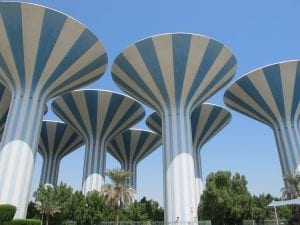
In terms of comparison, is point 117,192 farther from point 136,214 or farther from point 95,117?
point 95,117

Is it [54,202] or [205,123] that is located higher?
[205,123]

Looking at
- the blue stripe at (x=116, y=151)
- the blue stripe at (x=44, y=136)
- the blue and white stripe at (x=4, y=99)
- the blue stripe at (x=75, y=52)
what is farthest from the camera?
the blue stripe at (x=116, y=151)

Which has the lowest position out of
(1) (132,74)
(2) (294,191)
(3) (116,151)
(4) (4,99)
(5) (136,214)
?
(5) (136,214)

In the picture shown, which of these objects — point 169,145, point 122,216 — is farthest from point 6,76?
point 122,216

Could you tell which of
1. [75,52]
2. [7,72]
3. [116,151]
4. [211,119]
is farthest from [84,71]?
[116,151]

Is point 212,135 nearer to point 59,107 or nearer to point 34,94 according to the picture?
point 59,107

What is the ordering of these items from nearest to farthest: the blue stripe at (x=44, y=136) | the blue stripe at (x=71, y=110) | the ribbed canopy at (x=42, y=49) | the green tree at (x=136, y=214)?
the ribbed canopy at (x=42, y=49) → the blue stripe at (x=71, y=110) → the green tree at (x=136, y=214) → the blue stripe at (x=44, y=136)

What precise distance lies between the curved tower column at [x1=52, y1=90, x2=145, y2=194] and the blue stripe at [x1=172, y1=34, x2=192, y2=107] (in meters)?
7.63

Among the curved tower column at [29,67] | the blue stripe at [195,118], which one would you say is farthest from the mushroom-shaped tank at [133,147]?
the curved tower column at [29,67]

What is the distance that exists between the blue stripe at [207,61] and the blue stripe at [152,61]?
2124 millimetres

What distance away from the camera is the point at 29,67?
2033 cm

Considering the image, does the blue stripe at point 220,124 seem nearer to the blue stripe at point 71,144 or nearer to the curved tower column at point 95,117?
the curved tower column at point 95,117

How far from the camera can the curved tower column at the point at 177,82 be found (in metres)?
21.6

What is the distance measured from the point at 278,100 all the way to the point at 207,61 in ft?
26.1
